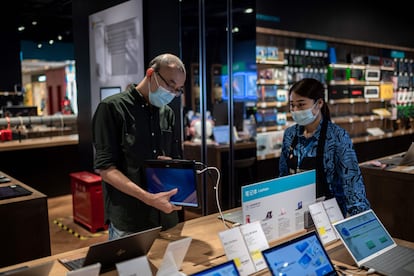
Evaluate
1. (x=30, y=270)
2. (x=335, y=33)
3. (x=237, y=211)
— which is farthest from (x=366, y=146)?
(x=30, y=270)

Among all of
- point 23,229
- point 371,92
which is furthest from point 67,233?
point 371,92

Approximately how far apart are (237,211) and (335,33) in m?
5.32

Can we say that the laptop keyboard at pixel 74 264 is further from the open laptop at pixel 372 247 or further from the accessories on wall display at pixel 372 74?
the accessories on wall display at pixel 372 74

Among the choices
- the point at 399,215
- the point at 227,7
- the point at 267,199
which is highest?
the point at 227,7

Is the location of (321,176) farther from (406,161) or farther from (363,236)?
(406,161)

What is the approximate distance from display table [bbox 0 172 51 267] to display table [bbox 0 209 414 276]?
5.04 feet

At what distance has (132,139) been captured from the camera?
7.75 feet

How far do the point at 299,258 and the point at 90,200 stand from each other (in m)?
3.74

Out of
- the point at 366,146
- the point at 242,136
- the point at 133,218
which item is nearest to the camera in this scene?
the point at 133,218

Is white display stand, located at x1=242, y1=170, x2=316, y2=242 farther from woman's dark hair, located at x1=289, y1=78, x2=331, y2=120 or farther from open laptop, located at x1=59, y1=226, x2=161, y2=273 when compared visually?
woman's dark hair, located at x1=289, y1=78, x2=331, y2=120

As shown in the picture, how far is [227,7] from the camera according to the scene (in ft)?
13.8

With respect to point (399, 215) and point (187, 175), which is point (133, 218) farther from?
point (399, 215)

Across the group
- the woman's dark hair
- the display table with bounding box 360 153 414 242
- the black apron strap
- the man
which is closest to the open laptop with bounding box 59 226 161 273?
the man

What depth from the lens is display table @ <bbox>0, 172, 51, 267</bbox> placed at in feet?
11.0
